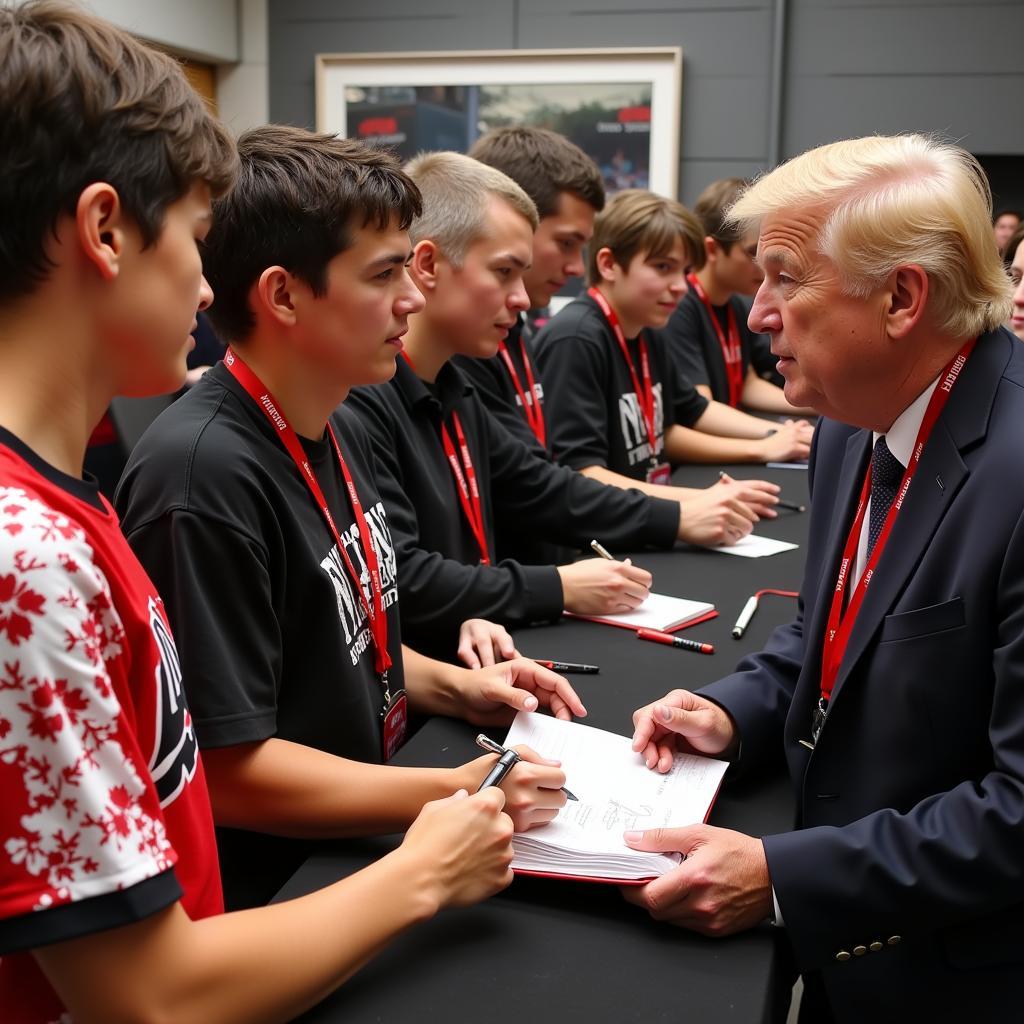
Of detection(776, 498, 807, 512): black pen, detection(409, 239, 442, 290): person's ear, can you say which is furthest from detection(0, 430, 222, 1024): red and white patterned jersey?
detection(776, 498, 807, 512): black pen

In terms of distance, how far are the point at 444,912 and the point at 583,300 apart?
238 cm

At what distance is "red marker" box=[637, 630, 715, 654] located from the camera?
183 cm

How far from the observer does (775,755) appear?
4.73ft

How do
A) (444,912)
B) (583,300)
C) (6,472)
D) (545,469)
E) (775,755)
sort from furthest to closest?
(583,300) → (545,469) → (775,755) → (444,912) → (6,472)

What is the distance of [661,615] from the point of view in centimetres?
200

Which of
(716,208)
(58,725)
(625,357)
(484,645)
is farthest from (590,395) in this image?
(58,725)

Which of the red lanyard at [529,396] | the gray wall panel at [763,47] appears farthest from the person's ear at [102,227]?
the gray wall panel at [763,47]

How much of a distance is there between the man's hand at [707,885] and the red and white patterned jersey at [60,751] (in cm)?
51

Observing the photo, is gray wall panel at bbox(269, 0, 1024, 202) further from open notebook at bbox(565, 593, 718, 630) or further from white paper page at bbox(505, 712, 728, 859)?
white paper page at bbox(505, 712, 728, 859)

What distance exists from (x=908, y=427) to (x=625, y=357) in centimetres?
192

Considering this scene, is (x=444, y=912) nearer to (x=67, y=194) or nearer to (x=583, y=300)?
(x=67, y=194)

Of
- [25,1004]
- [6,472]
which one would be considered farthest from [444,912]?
[6,472]

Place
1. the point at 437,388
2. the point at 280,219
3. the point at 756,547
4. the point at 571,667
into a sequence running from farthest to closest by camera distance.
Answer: the point at 756,547
the point at 437,388
the point at 571,667
the point at 280,219

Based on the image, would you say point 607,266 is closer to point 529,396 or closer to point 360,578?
point 529,396
